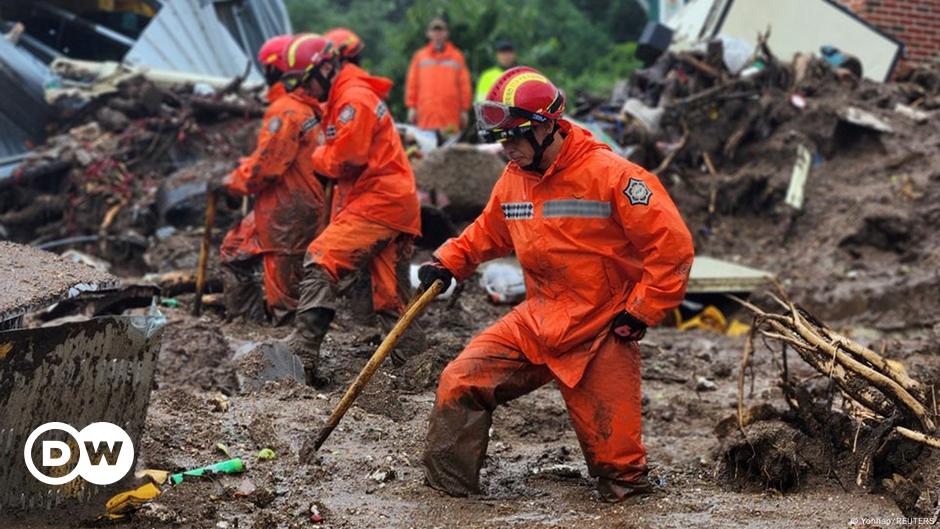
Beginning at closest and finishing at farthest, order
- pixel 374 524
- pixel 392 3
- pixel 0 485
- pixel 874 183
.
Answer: pixel 0 485
pixel 374 524
pixel 874 183
pixel 392 3

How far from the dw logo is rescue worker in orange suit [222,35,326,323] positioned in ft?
10.5

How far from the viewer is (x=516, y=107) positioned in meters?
5.18

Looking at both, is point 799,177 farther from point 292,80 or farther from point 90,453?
point 90,453

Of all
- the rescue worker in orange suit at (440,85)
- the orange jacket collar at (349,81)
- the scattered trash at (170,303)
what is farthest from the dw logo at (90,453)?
the rescue worker in orange suit at (440,85)

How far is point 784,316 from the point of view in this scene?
552 cm

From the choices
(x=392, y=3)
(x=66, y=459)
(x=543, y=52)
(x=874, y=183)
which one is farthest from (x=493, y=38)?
(x=66, y=459)

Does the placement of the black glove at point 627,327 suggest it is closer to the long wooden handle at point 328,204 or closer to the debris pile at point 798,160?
the long wooden handle at point 328,204

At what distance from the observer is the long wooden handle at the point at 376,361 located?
5336mm

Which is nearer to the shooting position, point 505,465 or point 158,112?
point 505,465

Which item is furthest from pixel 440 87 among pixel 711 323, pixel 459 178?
pixel 711 323

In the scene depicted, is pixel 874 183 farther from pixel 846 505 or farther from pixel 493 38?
pixel 493 38

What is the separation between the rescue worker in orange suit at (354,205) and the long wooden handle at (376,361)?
55.3 inches

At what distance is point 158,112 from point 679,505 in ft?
27.6

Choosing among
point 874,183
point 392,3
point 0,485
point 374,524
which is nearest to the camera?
point 0,485
